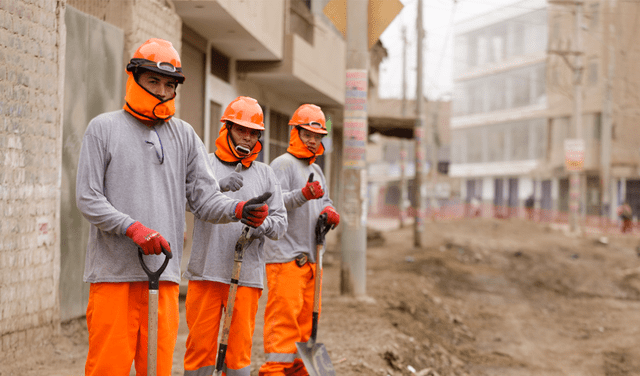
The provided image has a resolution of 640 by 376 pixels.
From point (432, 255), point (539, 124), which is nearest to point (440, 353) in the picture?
point (432, 255)

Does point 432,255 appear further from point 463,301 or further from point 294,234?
point 294,234

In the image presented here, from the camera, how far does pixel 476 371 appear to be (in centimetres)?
764

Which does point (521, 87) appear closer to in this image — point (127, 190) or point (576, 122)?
point (576, 122)

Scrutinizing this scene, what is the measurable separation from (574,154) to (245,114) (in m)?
22.6

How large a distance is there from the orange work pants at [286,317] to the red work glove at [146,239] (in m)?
2.13

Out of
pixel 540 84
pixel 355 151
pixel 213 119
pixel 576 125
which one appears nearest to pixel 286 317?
pixel 355 151

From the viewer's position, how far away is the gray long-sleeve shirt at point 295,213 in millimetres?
5141

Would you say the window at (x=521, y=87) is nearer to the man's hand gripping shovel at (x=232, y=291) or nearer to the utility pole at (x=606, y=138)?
the utility pole at (x=606, y=138)

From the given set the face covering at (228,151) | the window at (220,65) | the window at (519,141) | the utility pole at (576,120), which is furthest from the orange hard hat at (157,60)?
the window at (519,141)

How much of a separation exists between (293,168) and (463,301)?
8.32 metres

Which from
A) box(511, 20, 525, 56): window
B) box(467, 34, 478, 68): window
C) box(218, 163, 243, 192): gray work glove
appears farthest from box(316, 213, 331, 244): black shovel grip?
box(467, 34, 478, 68): window

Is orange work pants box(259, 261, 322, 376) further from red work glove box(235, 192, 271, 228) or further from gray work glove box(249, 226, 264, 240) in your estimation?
red work glove box(235, 192, 271, 228)

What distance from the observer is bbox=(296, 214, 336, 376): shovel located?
4.96m

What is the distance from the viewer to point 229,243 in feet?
14.0
